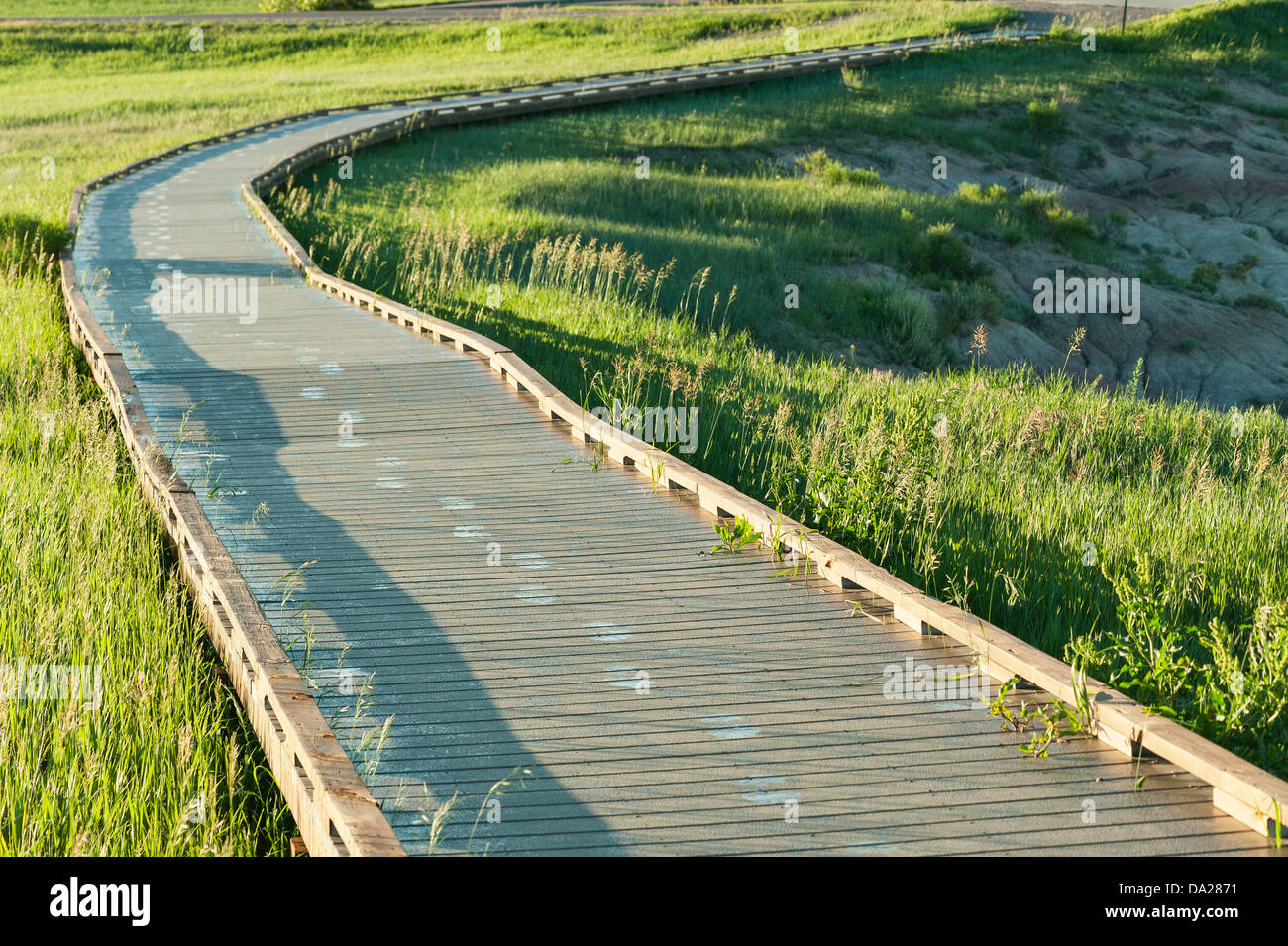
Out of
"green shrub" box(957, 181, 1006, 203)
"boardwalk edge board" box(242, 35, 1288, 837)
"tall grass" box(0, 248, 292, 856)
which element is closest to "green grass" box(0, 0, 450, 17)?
"green shrub" box(957, 181, 1006, 203)

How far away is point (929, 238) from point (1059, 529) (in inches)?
625

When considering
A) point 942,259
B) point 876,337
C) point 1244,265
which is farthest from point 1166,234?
point 876,337

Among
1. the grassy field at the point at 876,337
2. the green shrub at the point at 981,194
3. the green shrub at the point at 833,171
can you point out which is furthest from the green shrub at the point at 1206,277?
the green shrub at the point at 833,171

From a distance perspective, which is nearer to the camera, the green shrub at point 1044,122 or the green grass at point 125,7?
the green shrub at point 1044,122

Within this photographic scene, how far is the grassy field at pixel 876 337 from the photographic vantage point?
24.2 feet

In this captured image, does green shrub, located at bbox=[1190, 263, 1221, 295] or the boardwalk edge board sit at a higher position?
green shrub, located at bbox=[1190, 263, 1221, 295]

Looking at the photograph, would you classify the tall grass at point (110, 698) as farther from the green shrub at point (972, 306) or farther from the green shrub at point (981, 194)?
the green shrub at point (981, 194)

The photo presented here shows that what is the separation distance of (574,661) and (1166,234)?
25.8 meters

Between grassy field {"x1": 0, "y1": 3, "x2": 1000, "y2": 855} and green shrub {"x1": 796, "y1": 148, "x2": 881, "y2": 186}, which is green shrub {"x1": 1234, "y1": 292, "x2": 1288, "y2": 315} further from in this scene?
grassy field {"x1": 0, "y1": 3, "x2": 1000, "y2": 855}

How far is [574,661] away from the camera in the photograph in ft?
20.5

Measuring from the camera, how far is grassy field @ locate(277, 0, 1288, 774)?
7387mm

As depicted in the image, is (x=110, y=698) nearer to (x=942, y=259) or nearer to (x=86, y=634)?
(x=86, y=634)

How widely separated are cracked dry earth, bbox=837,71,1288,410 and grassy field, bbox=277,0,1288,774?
806 millimetres

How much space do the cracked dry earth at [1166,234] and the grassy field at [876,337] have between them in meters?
0.81
